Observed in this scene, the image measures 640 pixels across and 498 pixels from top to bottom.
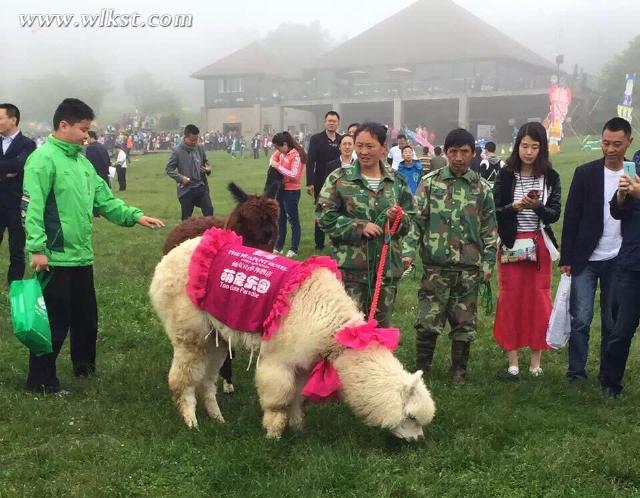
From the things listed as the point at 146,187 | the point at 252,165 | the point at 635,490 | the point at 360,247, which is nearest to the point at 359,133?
the point at 360,247

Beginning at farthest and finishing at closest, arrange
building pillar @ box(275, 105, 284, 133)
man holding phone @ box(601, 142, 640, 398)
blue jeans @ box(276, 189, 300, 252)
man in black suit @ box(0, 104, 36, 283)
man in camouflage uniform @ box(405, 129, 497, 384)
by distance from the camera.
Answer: building pillar @ box(275, 105, 284, 133)
blue jeans @ box(276, 189, 300, 252)
man in black suit @ box(0, 104, 36, 283)
man in camouflage uniform @ box(405, 129, 497, 384)
man holding phone @ box(601, 142, 640, 398)

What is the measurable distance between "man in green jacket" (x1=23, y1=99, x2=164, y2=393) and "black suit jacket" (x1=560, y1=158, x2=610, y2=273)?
12.1ft

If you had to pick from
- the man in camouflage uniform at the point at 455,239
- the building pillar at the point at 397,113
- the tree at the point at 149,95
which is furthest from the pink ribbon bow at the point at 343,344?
the tree at the point at 149,95

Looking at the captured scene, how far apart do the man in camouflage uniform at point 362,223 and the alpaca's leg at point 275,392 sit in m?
1.14

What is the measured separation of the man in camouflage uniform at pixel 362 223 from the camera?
17.2ft

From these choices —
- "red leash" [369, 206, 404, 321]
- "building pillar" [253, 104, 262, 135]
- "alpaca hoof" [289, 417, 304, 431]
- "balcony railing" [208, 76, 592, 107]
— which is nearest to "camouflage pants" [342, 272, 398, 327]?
"red leash" [369, 206, 404, 321]

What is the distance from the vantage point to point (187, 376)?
4957 mm

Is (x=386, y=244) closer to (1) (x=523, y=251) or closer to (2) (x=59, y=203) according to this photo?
(1) (x=523, y=251)

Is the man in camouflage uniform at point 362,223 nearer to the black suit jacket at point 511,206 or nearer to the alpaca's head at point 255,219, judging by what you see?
the alpaca's head at point 255,219

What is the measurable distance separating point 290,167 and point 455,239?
572 cm

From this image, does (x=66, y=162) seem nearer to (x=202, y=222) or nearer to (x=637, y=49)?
(x=202, y=222)

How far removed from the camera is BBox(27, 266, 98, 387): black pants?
5480mm

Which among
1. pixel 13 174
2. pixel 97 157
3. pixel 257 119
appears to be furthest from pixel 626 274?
pixel 257 119

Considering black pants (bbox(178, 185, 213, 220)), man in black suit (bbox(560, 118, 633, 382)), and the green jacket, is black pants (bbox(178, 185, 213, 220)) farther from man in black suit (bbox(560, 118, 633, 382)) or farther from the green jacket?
man in black suit (bbox(560, 118, 633, 382))
